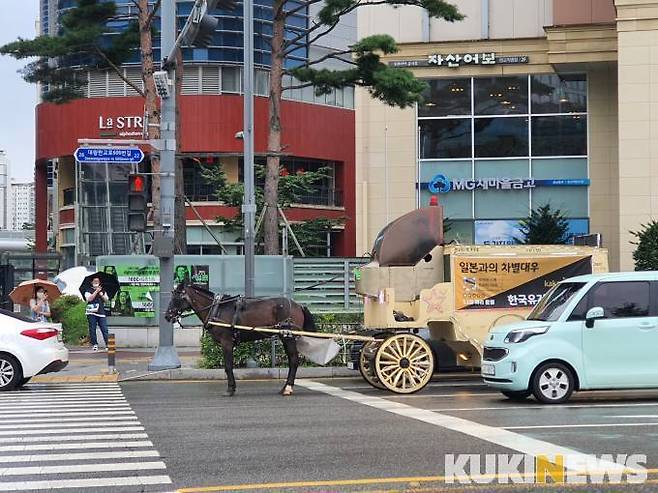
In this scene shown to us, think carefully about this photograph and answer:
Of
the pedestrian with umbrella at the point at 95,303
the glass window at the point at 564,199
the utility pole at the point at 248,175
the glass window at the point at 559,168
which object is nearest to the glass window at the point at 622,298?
the utility pole at the point at 248,175

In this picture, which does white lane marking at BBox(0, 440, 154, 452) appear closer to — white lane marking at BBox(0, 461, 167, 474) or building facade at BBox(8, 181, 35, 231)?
white lane marking at BBox(0, 461, 167, 474)

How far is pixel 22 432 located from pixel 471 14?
95.4 ft

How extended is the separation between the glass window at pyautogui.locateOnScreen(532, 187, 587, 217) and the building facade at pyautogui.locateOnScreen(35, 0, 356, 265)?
14.0 meters

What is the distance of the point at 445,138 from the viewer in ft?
124

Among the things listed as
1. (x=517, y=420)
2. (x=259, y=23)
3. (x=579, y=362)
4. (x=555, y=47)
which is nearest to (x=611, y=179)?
(x=555, y=47)

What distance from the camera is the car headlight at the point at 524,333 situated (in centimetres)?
1405

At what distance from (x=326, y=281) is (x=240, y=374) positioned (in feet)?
23.2

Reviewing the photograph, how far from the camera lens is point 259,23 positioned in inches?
1913

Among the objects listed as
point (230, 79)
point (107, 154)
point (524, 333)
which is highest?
point (230, 79)

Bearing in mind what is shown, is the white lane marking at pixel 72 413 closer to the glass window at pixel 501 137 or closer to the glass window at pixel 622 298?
the glass window at pixel 622 298

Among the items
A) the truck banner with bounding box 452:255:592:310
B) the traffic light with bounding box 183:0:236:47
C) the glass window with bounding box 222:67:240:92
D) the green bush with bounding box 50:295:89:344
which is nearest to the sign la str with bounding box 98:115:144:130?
the glass window with bounding box 222:67:240:92

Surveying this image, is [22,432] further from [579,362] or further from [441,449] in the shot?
[579,362]

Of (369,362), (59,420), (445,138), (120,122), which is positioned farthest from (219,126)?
(59,420)

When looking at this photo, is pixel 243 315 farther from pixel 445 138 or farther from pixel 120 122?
pixel 120 122
